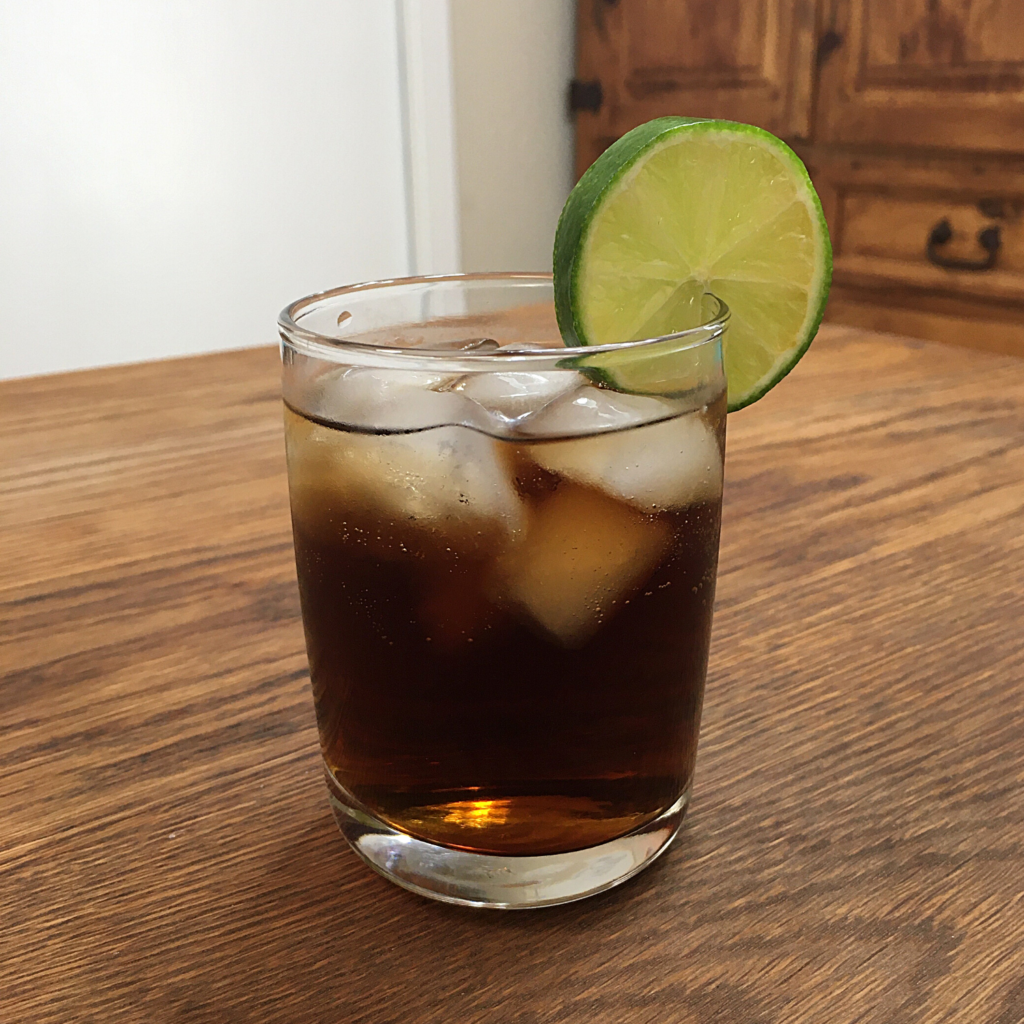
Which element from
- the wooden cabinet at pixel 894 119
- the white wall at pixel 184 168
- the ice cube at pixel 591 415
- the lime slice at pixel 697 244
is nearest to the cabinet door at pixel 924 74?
the wooden cabinet at pixel 894 119

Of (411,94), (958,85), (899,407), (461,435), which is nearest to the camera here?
(461,435)

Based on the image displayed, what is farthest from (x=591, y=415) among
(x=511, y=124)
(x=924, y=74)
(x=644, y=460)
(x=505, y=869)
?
(x=511, y=124)

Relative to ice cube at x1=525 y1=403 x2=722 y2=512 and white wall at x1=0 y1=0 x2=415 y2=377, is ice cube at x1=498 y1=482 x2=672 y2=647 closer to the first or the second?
ice cube at x1=525 y1=403 x2=722 y2=512

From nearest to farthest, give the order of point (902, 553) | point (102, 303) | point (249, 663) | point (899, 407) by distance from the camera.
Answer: point (249, 663) → point (902, 553) → point (899, 407) → point (102, 303)

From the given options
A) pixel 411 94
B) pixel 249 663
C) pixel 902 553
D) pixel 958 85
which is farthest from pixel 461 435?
pixel 411 94

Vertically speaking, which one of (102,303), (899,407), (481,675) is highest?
(481,675)

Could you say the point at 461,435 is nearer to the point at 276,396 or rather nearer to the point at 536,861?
the point at 536,861

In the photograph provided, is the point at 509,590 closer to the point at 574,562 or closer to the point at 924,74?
the point at 574,562
